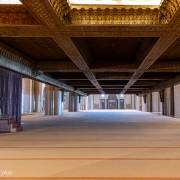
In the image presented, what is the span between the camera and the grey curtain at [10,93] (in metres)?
9.64

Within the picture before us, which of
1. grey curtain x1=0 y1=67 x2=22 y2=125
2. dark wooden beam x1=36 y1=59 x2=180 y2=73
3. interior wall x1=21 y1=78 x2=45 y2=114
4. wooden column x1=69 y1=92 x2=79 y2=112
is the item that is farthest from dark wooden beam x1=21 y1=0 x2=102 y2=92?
wooden column x1=69 y1=92 x2=79 y2=112

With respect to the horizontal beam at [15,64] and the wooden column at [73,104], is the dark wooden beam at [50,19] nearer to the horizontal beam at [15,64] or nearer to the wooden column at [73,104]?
the horizontal beam at [15,64]

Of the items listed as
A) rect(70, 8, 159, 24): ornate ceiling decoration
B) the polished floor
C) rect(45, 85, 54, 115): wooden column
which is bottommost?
the polished floor

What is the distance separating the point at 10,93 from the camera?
1001 cm

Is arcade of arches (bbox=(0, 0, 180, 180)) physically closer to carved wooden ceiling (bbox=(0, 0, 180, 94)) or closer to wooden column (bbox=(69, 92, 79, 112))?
carved wooden ceiling (bbox=(0, 0, 180, 94))

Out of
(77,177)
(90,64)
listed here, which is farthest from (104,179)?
(90,64)

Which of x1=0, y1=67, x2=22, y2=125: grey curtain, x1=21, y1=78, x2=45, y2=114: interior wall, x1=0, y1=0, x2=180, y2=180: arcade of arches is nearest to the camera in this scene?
x1=0, y1=0, x2=180, y2=180: arcade of arches

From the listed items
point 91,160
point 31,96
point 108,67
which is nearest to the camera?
point 91,160

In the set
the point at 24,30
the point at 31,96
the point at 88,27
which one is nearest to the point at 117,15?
the point at 88,27

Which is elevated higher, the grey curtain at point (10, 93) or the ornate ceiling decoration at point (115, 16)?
the ornate ceiling decoration at point (115, 16)

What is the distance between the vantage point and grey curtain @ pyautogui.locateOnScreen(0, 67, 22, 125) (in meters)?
9.64

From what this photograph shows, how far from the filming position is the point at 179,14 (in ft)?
15.6

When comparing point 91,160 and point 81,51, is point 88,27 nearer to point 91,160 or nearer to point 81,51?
point 81,51

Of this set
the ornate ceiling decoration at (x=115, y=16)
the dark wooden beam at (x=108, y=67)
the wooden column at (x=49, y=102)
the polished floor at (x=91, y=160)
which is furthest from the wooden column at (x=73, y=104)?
the ornate ceiling decoration at (x=115, y=16)
